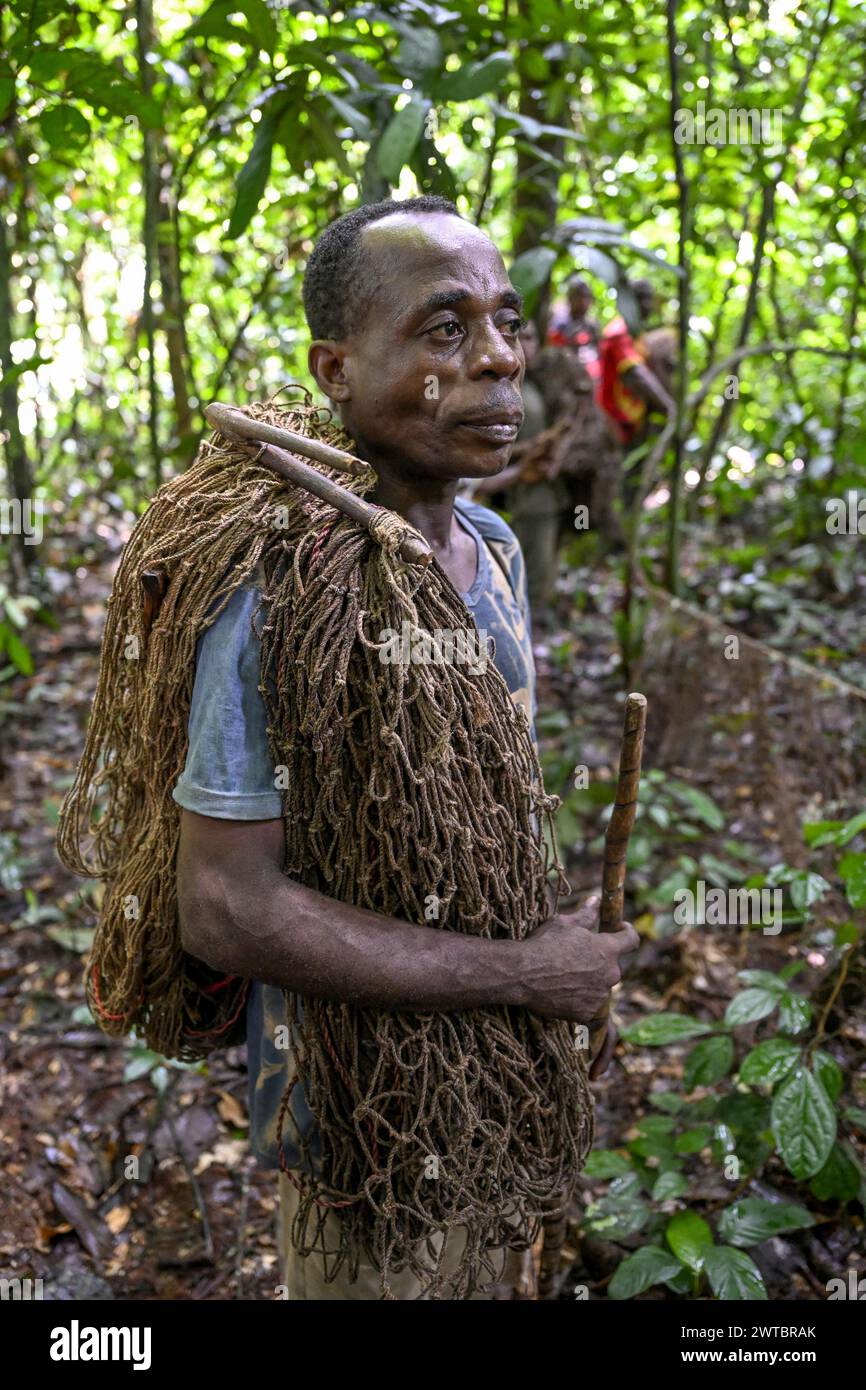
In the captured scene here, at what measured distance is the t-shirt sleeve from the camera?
1321 millimetres

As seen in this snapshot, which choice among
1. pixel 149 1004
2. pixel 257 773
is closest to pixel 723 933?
pixel 149 1004

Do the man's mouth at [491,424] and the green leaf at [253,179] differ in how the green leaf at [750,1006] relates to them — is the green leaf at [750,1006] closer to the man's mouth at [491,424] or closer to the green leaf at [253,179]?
the man's mouth at [491,424]

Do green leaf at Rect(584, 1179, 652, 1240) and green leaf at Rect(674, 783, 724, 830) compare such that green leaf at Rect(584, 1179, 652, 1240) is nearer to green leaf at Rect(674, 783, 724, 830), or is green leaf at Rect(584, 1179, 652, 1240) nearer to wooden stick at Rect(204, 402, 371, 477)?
green leaf at Rect(674, 783, 724, 830)

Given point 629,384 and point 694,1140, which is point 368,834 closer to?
point 694,1140

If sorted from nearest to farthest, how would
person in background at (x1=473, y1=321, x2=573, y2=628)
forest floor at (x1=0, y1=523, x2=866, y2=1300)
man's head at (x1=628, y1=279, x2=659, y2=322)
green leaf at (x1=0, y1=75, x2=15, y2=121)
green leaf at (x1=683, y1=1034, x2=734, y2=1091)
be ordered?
green leaf at (x1=0, y1=75, x2=15, y2=121) → green leaf at (x1=683, y1=1034, x2=734, y2=1091) → forest floor at (x1=0, y1=523, x2=866, y2=1300) → person in background at (x1=473, y1=321, x2=573, y2=628) → man's head at (x1=628, y1=279, x2=659, y2=322)

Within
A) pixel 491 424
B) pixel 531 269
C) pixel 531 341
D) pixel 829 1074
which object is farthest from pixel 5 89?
pixel 531 341

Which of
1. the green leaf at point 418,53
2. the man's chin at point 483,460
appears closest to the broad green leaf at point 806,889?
the man's chin at point 483,460

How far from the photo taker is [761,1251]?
228 cm

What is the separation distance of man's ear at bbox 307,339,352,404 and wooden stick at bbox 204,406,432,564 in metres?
0.14

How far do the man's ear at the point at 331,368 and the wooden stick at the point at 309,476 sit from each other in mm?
144

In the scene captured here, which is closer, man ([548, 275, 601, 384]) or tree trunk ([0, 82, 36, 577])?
tree trunk ([0, 82, 36, 577])

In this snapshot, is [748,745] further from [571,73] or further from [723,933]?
[571,73]

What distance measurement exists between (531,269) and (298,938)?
168cm

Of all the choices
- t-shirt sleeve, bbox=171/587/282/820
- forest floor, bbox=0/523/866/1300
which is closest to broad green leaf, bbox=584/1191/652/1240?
forest floor, bbox=0/523/866/1300
